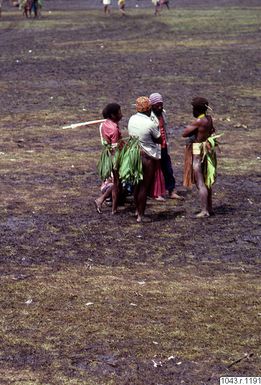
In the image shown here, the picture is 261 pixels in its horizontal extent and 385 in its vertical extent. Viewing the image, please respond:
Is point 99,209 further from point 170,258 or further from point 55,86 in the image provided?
point 55,86

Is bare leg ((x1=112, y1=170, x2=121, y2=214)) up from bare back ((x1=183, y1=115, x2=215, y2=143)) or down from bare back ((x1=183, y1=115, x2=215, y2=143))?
down

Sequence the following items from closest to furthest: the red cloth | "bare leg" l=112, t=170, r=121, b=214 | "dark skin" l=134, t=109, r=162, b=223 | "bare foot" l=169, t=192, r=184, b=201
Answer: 1. "dark skin" l=134, t=109, r=162, b=223
2. "bare leg" l=112, t=170, r=121, b=214
3. the red cloth
4. "bare foot" l=169, t=192, r=184, b=201

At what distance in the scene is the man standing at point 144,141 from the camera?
41.0 ft

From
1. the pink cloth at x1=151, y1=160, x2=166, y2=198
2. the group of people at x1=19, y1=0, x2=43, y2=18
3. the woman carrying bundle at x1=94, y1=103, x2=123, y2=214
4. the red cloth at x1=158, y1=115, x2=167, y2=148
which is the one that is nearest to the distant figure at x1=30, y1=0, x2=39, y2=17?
the group of people at x1=19, y1=0, x2=43, y2=18

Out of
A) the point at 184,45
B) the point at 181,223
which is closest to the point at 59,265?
the point at 181,223

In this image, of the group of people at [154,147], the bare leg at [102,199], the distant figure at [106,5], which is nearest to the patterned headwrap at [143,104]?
the group of people at [154,147]

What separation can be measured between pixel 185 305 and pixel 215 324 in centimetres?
Result: 57

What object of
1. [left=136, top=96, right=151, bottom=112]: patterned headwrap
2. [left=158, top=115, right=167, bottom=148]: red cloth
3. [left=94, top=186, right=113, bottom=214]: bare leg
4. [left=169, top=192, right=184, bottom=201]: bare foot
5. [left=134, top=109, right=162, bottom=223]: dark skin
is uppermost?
[left=136, top=96, right=151, bottom=112]: patterned headwrap

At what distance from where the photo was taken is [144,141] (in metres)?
12.6

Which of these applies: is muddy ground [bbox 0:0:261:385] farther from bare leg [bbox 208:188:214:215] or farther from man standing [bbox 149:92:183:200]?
man standing [bbox 149:92:183:200]

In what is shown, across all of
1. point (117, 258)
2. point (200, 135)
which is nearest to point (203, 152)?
point (200, 135)

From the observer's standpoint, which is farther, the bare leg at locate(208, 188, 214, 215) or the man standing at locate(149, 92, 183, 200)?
the man standing at locate(149, 92, 183, 200)

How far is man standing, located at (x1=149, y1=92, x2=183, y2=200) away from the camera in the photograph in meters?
13.1

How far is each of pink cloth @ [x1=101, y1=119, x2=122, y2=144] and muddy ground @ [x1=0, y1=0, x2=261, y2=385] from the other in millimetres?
973
